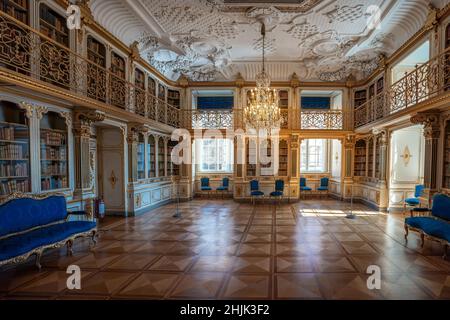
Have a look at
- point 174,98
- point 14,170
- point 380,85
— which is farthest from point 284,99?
point 14,170

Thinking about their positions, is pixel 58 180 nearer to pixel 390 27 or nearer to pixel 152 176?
pixel 152 176

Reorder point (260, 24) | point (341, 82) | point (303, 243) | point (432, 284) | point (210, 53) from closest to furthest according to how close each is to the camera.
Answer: point (432, 284), point (303, 243), point (260, 24), point (210, 53), point (341, 82)

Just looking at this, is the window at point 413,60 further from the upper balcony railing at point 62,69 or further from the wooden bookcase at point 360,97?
the upper balcony railing at point 62,69

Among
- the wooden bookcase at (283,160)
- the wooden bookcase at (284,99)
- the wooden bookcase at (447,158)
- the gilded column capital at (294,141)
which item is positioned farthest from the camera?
the wooden bookcase at (284,99)

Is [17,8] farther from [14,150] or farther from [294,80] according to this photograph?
[294,80]

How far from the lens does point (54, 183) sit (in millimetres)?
5094

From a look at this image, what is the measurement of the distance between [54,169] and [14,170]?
82 centimetres

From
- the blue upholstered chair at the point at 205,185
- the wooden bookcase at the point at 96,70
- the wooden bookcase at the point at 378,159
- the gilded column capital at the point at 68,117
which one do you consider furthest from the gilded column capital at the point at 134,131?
the wooden bookcase at the point at 378,159

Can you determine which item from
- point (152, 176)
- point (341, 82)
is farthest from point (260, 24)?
point (152, 176)

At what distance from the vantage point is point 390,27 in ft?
22.3

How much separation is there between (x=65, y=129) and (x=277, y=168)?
7620 millimetres

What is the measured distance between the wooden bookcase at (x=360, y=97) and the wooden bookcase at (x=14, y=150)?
10.7m

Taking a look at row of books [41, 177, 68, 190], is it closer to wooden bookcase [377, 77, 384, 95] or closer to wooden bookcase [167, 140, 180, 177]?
wooden bookcase [167, 140, 180, 177]

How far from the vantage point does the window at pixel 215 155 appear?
11797 mm
